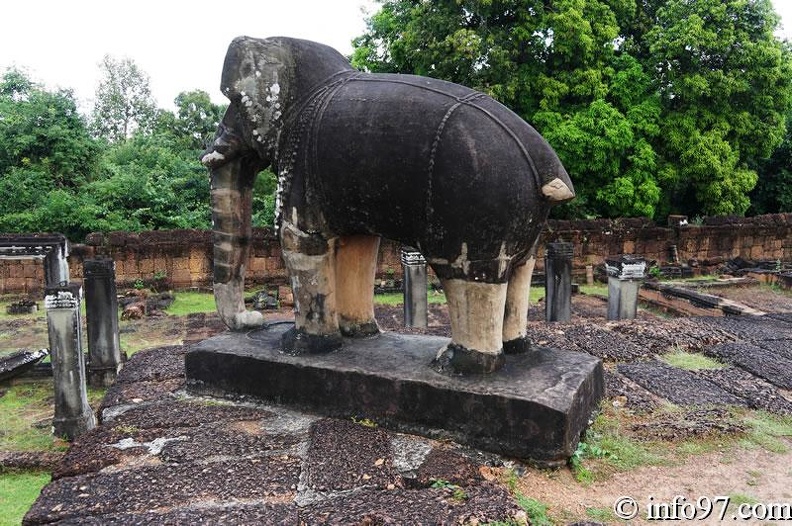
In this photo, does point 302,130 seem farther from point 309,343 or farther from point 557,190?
point 557,190

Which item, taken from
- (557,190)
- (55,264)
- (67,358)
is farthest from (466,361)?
(55,264)

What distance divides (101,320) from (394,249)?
24.1ft

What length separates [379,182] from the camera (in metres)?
3.23

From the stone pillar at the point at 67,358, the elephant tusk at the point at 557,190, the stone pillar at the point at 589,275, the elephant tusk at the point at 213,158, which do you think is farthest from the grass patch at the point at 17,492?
the stone pillar at the point at 589,275

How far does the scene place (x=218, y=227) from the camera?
4.21 m

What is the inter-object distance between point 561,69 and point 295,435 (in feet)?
46.2

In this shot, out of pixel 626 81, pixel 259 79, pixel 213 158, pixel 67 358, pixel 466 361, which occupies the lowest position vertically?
pixel 67 358

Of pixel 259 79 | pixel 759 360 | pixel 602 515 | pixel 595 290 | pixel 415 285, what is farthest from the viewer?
pixel 595 290

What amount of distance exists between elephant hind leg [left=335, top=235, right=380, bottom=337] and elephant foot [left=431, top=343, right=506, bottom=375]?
33.4 inches

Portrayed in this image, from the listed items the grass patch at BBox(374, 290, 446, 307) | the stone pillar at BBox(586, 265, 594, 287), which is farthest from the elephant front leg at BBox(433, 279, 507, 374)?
the stone pillar at BBox(586, 265, 594, 287)

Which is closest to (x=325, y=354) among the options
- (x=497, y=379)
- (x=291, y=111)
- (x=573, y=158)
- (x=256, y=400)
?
(x=256, y=400)

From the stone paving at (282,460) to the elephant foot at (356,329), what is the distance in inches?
26.6

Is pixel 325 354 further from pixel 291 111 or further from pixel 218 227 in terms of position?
pixel 291 111

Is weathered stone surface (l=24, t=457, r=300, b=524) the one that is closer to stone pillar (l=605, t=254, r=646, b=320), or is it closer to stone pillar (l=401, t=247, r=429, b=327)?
stone pillar (l=401, t=247, r=429, b=327)
